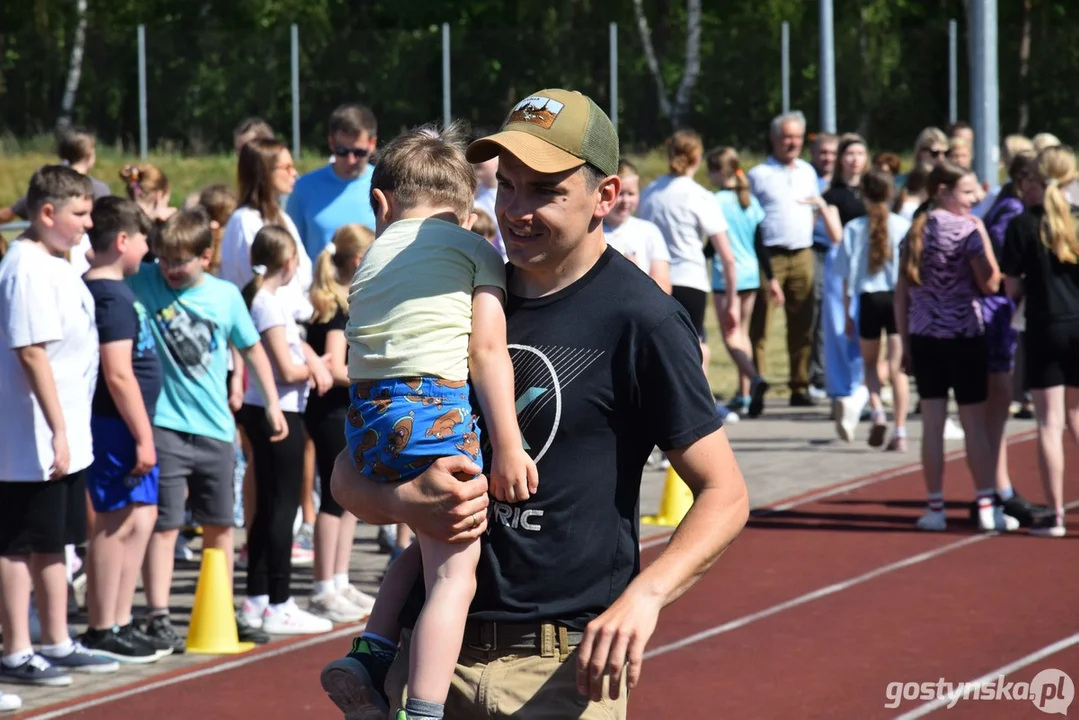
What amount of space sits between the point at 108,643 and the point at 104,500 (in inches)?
25.6

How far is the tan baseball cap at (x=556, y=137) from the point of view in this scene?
3217 mm

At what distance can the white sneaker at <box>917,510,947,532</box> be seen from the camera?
9.70 m

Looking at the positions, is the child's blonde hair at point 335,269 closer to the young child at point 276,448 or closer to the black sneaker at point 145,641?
the young child at point 276,448

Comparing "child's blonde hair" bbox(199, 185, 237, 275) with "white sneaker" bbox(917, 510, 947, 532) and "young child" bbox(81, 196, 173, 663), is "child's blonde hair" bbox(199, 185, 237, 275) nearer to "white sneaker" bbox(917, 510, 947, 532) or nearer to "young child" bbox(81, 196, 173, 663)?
"young child" bbox(81, 196, 173, 663)

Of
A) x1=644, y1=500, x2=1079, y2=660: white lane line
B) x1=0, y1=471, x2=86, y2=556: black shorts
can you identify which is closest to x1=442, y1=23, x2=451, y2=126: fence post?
x1=644, y1=500, x2=1079, y2=660: white lane line

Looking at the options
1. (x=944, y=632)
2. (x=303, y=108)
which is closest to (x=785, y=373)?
(x=944, y=632)

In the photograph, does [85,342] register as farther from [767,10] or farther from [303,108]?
[767,10]

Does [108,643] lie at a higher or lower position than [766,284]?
lower

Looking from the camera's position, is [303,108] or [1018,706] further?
[303,108]

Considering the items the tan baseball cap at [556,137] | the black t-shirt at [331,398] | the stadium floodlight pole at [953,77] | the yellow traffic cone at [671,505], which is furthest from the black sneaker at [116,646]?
the stadium floodlight pole at [953,77]

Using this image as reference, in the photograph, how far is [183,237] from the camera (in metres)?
6.98

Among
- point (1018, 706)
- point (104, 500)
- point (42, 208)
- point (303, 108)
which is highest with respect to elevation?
point (303, 108)

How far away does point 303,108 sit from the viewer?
112 feet

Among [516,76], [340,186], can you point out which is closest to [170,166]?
[516,76]
